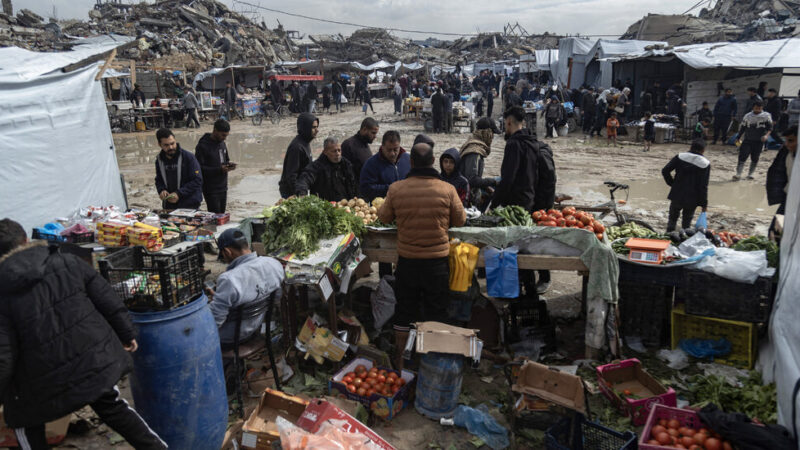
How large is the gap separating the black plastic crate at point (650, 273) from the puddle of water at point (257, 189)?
793 centimetres

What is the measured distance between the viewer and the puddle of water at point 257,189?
1152 cm

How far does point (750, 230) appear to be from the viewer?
29.4ft

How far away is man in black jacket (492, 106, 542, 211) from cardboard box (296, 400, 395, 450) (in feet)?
10.8

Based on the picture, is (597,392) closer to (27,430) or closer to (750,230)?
(27,430)

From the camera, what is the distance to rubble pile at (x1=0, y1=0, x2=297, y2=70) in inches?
1219

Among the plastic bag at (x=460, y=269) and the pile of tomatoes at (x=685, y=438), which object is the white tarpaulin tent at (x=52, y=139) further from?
the pile of tomatoes at (x=685, y=438)

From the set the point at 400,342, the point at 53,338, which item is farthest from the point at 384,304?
the point at 53,338

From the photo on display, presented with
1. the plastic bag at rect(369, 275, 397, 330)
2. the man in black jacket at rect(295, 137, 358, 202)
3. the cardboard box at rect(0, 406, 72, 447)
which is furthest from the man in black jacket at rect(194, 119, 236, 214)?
the cardboard box at rect(0, 406, 72, 447)

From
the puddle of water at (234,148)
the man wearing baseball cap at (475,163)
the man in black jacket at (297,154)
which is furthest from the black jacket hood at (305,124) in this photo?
the puddle of water at (234,148)

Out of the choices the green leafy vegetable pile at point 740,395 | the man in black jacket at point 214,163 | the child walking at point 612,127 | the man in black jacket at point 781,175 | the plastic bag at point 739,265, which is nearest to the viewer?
the green leafy vegetable pile at point 740,395

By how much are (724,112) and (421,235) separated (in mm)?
16383

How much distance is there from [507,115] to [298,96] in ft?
78.2

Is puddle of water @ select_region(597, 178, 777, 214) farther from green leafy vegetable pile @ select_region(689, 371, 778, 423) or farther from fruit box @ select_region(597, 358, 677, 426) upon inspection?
fruit box @ select_region(597, 358, 677, 426)

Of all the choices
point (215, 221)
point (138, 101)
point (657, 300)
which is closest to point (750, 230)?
point (657, 300)
